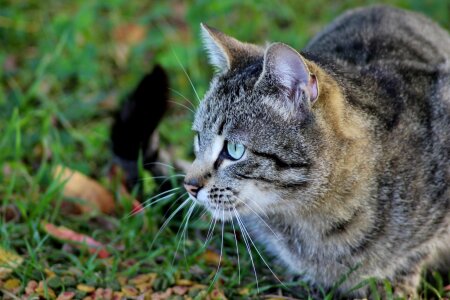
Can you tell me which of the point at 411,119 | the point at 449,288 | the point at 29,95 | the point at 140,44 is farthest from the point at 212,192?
the point at 140,44

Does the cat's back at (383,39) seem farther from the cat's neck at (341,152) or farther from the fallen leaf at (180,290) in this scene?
the fallen leaf at (180,290)

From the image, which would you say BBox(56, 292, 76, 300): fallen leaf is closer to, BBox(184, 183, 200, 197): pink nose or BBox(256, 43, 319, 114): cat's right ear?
BBox(184, 183, 200, 197): pink nose

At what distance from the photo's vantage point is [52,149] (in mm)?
3752

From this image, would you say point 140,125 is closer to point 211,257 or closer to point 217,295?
point 211,257

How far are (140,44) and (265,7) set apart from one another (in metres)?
0.90

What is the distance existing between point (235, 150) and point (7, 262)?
1.08m

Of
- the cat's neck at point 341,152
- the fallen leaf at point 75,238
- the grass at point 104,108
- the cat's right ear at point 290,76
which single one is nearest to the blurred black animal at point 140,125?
the grass at point 104,108

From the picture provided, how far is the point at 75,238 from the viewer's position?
317 cm

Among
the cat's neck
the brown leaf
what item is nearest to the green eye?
the cat's neck

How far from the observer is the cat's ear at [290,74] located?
2.38 m

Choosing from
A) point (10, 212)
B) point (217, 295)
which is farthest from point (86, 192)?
point (217, 295)

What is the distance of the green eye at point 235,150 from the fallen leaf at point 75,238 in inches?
33.7

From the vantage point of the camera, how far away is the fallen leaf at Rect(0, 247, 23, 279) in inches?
113

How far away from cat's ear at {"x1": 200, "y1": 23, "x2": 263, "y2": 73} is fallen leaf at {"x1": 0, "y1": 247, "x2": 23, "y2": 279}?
112 centimetres
